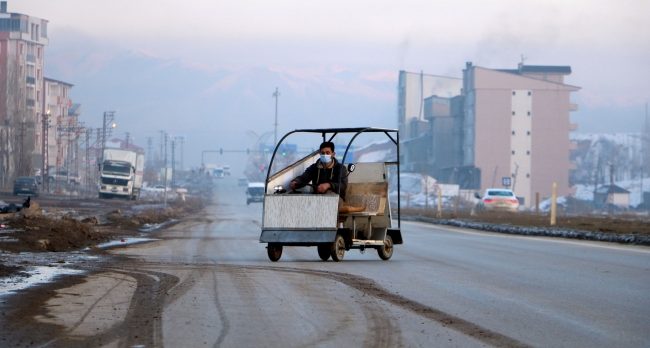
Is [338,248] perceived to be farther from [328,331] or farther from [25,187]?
[25,187]

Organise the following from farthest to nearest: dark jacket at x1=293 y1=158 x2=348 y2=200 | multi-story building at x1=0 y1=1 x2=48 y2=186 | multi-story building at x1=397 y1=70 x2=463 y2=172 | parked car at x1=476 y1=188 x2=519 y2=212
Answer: multi-story building at x1=397 y1=70 x2=463 y2=172 < multi-story building at x1=0 y1=1 x2=48 y2=186 < parked car at x1=476 y1=188 x2=519 y2=212 < dark jacket at x1=293 y1=158 x2=348 y2=200

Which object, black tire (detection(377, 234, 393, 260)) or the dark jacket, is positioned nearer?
the dark jacket

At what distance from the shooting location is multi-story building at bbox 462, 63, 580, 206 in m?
142

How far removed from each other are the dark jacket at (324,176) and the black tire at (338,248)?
2.66ft

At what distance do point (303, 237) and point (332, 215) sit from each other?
65 cm

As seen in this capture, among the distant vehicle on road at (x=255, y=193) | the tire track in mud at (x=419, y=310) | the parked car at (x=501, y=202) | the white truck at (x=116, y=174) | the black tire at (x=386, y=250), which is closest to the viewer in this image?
the tire track in mud at (x=419, y=310)

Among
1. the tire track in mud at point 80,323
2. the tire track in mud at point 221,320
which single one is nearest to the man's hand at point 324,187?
the tire track in mud at point 221,320

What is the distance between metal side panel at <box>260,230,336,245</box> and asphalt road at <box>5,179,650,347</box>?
41 cm

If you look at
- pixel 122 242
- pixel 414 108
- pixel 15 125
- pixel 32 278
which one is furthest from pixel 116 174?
pixel 414 108

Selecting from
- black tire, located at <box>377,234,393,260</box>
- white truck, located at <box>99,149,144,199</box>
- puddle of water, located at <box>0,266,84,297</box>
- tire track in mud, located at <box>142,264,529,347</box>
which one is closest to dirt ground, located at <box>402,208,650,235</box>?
black tire, located at <box>377,234,393,260</box>

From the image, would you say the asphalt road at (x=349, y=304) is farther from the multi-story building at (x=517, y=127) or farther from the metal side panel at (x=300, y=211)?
the multi-story building at (x=517, y=127)

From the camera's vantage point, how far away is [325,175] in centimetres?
2195

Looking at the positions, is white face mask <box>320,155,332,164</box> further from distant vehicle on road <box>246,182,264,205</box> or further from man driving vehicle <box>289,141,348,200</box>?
distant vehicle on road <box>246,182,264,205</box>

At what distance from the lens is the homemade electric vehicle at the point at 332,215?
21547 mm
